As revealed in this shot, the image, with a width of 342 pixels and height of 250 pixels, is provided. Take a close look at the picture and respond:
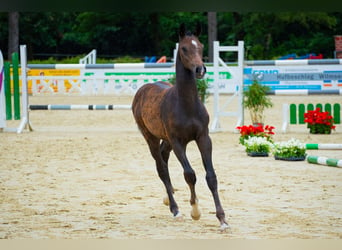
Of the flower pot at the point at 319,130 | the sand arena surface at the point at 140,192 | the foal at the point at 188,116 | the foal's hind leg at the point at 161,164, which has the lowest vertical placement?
the sand arena surface at the point at 140,192

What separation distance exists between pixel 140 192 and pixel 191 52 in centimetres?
223

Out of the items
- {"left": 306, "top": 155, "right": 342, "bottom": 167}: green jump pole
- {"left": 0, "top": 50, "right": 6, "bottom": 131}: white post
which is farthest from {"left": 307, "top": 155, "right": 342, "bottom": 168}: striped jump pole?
{"left": 0, "top": 50, "right": 6, "bottom": 131}: white post

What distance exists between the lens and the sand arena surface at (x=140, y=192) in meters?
4.39

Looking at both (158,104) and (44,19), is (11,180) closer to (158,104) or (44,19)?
(158,104)

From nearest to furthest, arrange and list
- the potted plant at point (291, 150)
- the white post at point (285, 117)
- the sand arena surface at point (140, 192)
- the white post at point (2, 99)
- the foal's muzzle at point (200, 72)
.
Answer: the foal's muzzle at point (200, 72) < the sand arena surface at point (140, 192) < the potted plant at point (291, 150) < the white post at point (285, 117) < the white post at point (2, 99)

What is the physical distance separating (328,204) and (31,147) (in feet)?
20.1

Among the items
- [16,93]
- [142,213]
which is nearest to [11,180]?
[142,213]

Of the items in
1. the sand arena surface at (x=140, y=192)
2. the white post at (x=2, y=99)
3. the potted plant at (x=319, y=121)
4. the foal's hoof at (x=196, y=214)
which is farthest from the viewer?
the white post at (x=2, y=99)

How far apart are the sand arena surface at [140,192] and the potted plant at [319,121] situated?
0.96ft

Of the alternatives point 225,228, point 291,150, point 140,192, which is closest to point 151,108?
point 140,192

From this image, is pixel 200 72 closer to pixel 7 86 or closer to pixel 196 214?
pixel 196 214

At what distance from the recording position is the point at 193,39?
14.7ft

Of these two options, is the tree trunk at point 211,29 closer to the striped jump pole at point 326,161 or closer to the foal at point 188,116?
the striped jump pole at point 326,161

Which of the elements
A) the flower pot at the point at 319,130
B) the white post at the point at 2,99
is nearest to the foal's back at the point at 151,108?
the flower pot at the point at 319,130
